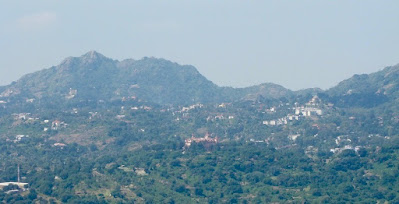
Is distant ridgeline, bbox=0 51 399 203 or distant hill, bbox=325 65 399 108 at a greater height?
distant hill, bbox=325 65 399 108

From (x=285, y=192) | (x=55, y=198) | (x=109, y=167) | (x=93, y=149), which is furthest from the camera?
(x=93, y=149)

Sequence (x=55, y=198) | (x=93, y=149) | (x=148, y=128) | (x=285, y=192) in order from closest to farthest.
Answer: (x=55, y=198), (x=285, y=192), (x=93, y=149), (x=148, y=128)

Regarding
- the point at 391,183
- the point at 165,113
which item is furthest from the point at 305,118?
the point at 391,183

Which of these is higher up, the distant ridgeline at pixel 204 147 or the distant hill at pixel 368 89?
the distant hill at pixel 368 89

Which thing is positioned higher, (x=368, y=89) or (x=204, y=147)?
(x=368, y=89)

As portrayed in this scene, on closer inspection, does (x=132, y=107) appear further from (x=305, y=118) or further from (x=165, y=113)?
(x=305, y=118)

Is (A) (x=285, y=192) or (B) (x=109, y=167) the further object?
(B) (x=109, y=167)

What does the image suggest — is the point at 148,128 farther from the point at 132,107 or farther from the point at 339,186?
the point at 339,186

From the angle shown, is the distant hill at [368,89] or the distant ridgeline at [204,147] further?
the distant hill at [368,89]

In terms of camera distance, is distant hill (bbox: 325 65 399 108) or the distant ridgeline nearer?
the distant ridgeline

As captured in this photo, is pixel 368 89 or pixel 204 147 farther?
pixel 368 89
